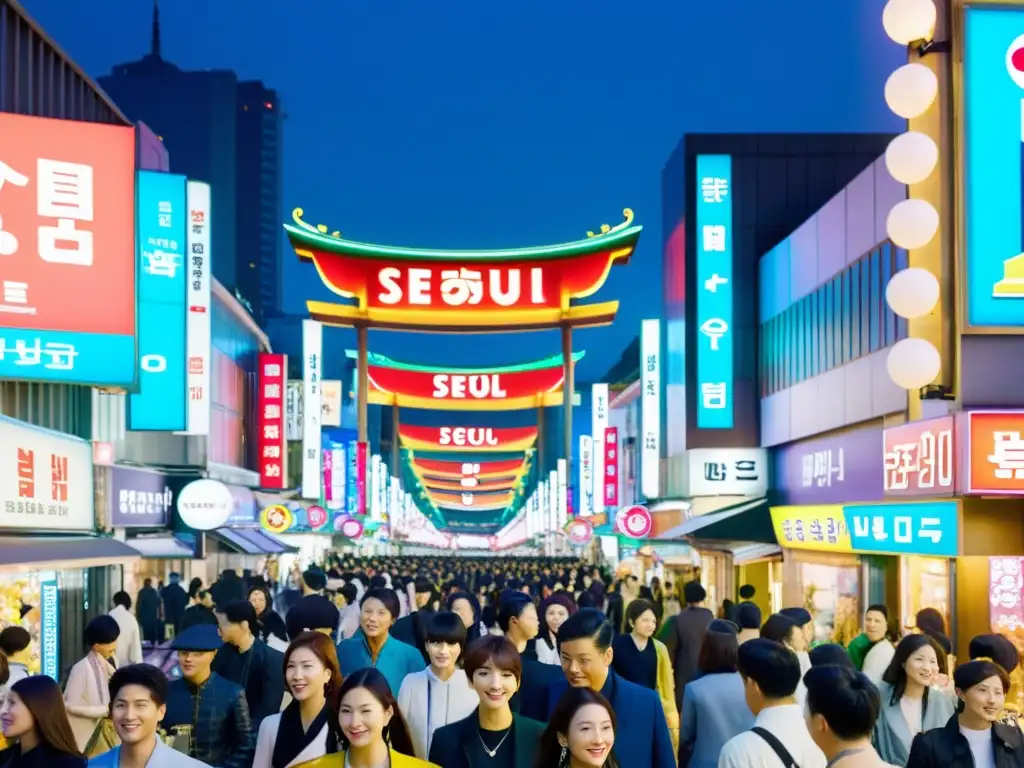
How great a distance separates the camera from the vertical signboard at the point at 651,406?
1294 inches

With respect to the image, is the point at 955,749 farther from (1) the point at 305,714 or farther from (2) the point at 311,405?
(2) the point at 311,405

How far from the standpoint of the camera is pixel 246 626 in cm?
871

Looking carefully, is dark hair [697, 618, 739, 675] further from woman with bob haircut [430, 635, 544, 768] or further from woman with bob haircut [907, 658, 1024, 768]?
woman with bob haircut [430, 635, 544, 768]

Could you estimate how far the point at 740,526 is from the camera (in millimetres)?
27328

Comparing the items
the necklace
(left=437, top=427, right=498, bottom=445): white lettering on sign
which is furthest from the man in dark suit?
(left=437, top=427, right=498, bottom=445): white lettering on sign

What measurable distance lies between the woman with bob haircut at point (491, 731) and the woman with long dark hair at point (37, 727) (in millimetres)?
1419

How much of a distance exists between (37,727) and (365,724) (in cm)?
133

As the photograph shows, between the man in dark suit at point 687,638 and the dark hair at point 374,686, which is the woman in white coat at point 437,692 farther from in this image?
the man in dark suit at point 687,638

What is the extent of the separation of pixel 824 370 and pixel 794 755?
18460 millimetres

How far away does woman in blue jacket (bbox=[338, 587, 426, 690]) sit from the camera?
8656mm

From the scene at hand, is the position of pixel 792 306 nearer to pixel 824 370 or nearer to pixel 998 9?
pixel 824 370

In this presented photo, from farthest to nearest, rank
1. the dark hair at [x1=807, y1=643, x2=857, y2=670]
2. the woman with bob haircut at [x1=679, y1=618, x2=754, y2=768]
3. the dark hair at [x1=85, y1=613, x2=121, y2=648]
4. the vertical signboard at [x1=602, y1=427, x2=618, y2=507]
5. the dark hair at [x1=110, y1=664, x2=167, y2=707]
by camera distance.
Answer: the vertical signboard at [x1=602, y1=427, x2=618, y2=507] < the dark hair at [x1=85, y1=613, x2=121, y2=648] < the dark hair at [x1=807, y1=643, x2=857, y2=670] < the woman with bob haircut at [x1=679, y1=618, x2=754, y2=768] < the dark hair at [x1=110, y1=664, x2=167, y2=707]

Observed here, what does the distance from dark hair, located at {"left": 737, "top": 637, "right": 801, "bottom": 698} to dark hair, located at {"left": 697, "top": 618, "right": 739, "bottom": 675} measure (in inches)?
59.3

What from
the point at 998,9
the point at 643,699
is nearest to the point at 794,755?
the point at 643,699
